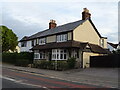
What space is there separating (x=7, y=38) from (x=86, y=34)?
22386mm

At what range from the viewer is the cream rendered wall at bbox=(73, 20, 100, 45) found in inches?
1254

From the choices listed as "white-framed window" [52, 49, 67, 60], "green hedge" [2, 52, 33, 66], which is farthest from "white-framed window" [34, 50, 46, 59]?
"white-framed window" [52, 49, 67, 60]

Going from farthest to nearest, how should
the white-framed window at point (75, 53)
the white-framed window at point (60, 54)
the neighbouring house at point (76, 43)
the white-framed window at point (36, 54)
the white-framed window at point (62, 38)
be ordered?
the white-framed window at point (36, 54) → the white-framed window at point (62, 38) → the white-framed window at point (60, 54) → the white-framed window at point (75, 53) → the neighbouring house at point (76, 43)

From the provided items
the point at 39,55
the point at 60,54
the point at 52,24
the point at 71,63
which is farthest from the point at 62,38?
the point at 52,24

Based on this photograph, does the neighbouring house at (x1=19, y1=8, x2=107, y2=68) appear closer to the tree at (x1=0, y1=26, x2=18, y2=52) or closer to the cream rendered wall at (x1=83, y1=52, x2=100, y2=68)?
the cream rendered wall at (x1=83, y1=52, x2=100, y2=68)

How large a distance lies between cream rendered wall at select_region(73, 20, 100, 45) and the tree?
22.1 m

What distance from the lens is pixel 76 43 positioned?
99.6 ft

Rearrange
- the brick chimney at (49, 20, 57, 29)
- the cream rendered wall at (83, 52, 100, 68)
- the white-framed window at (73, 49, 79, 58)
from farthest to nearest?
the brick chimney at (49, 20, 57, 29) < the white-framed window at (73, 49, 79, 58) < the cream rendered wall at (83, 52, 100, 68)

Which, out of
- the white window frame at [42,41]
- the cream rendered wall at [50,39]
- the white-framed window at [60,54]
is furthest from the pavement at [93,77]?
the white window frame at [42,41]

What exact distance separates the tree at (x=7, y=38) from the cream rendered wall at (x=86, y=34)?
872 inches

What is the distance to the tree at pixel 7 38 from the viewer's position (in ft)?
155

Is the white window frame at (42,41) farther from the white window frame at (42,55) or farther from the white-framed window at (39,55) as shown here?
the white window frame at (42,55)

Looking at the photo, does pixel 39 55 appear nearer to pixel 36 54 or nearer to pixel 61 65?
pixel 36 54

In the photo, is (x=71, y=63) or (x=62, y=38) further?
(x=62, y=38)
